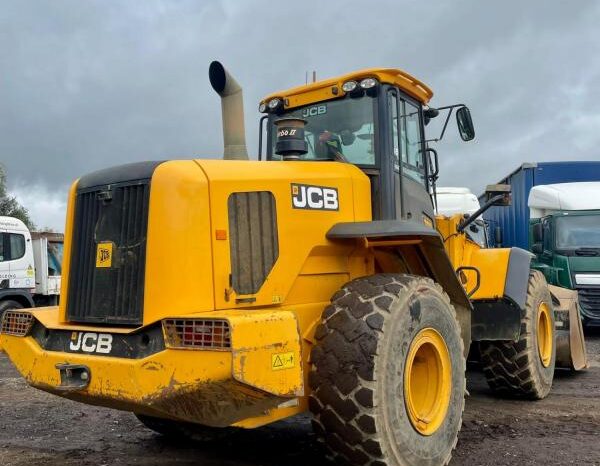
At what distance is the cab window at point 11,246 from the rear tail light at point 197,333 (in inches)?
464

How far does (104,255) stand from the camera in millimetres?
3668

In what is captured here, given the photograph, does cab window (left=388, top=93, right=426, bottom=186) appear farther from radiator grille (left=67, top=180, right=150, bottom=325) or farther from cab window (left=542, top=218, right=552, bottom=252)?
cab window (left=542, top=218, right=552, bottom=252)

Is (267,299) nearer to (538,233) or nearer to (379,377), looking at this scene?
(379,377)

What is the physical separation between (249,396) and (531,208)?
10.9 metres

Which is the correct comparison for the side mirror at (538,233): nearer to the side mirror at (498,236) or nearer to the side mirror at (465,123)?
the side mirror at (498,236)

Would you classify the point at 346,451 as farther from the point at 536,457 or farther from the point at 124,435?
the point at 124,435

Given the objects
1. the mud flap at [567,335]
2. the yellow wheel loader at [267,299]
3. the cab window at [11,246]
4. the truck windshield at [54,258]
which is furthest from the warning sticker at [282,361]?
the truck windshield at [54,258]

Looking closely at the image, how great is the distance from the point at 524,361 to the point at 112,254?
403 centimetres

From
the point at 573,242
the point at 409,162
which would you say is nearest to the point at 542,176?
the point at 573,242

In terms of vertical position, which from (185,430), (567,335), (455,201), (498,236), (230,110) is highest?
(455,201)

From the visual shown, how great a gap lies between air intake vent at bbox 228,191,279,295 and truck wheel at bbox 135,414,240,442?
4.62ft

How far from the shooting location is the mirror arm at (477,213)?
5.28m

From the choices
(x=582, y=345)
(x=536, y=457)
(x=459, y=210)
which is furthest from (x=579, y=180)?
(x=536, y=457)

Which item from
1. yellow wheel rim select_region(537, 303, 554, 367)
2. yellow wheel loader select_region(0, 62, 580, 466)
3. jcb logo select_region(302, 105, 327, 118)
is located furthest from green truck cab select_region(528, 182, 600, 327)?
jcb logo select_region(302, 105, 327, 118)
